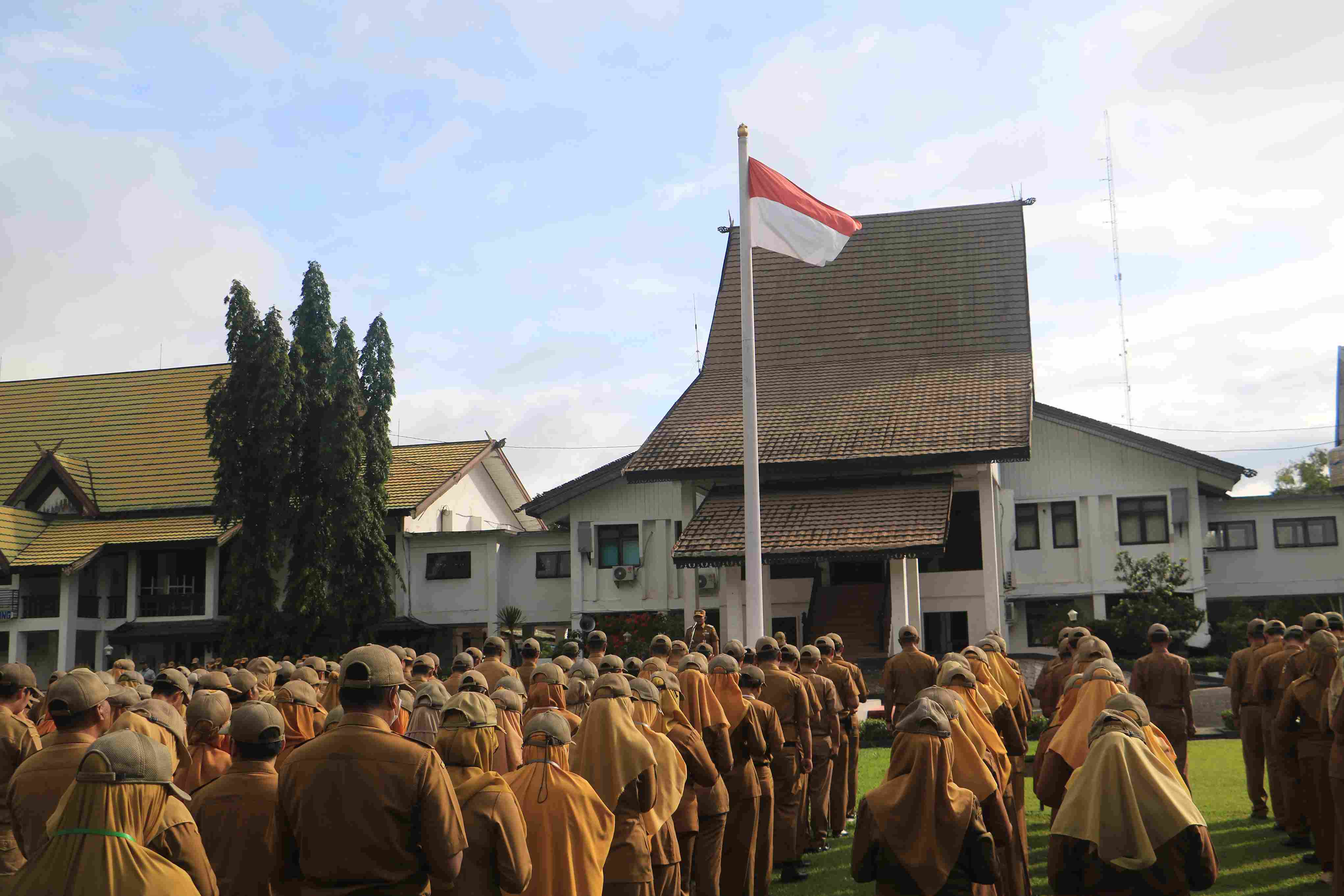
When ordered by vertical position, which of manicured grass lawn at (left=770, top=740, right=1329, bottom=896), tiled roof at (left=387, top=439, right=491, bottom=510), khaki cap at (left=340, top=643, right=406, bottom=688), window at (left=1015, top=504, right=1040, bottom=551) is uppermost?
tiled roof at (left=387, top=439, right=491, bottom=510)

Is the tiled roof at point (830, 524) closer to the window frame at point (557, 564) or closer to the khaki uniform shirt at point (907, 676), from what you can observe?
the window frame at point (557, 564)

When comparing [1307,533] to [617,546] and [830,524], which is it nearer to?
[830,524]

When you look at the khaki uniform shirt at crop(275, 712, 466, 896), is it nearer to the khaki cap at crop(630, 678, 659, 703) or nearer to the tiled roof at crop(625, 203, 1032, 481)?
the khaki cap at crop(630, 678, 659, 703)

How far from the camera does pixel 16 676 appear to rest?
7473 millimetres

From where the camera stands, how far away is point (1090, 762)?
5.63 m

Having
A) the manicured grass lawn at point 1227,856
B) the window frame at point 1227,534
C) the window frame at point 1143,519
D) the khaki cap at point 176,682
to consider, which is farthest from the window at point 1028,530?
the khaki cap at point 176,682

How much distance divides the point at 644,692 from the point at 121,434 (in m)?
40.5

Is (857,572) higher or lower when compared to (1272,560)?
lower

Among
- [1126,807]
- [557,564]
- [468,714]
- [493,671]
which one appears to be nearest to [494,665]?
[493,671]

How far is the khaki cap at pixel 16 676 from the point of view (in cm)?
742

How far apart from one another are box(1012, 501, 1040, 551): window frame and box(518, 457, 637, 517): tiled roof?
1053 centimetres

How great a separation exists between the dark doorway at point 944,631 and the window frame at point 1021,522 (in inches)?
152

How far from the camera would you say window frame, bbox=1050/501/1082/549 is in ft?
108

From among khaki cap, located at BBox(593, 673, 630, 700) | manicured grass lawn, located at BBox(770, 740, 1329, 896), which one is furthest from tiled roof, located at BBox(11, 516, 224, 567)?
→ khaki cap, located at BBox(593, 673, 630, 700)
